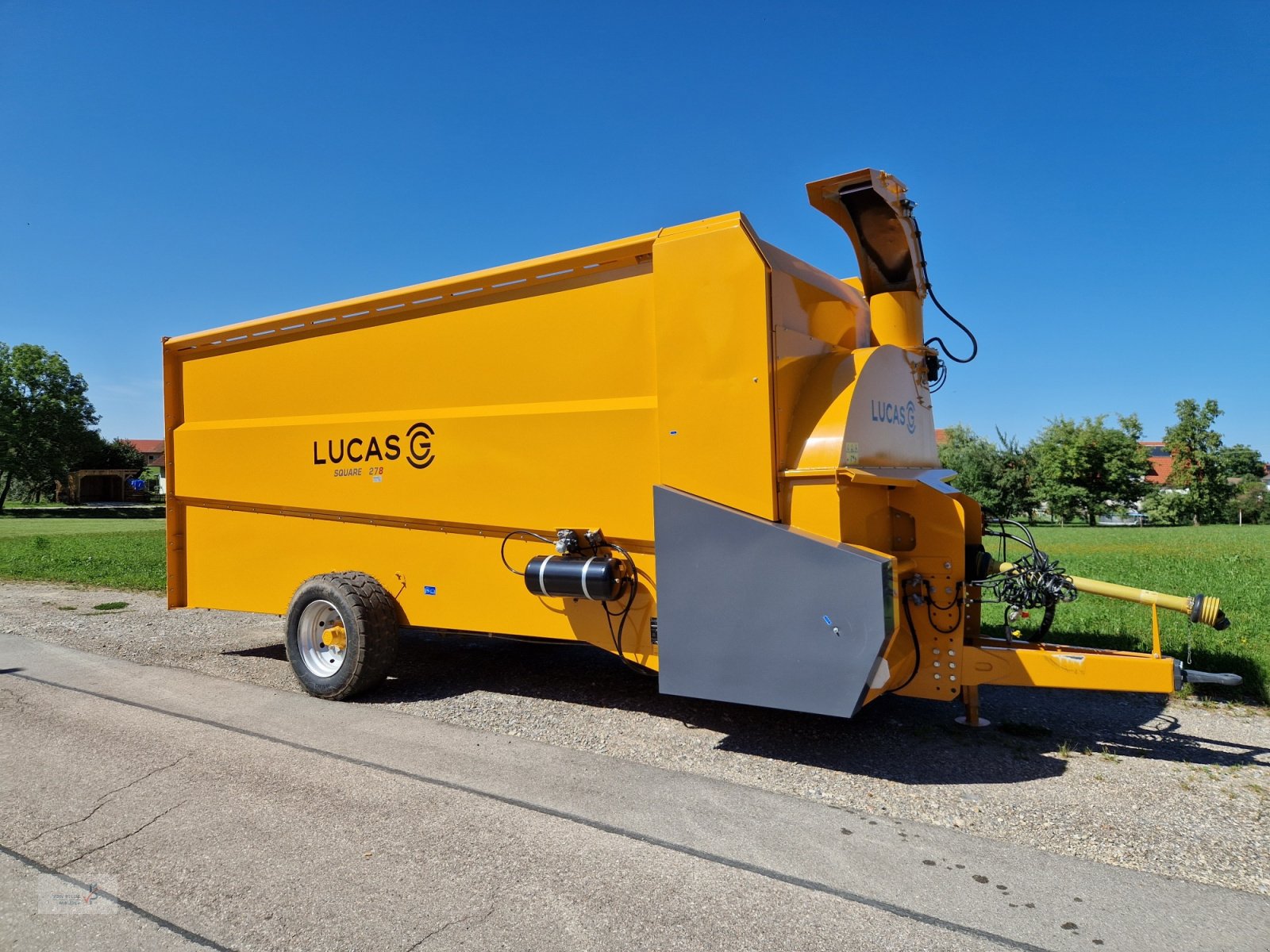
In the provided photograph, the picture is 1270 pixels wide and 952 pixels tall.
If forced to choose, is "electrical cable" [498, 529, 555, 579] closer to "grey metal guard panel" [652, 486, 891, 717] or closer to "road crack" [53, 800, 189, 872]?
"grey metal guard panel" [652, 486, 891, 717]

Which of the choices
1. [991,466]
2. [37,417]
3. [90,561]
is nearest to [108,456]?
[37,417]

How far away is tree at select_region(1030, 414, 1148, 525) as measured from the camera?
55844 mm

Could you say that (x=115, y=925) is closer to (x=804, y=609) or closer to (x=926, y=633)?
(x=804, y=609)

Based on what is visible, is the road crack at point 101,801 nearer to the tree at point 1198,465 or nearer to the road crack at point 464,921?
the road crack at point 464,921

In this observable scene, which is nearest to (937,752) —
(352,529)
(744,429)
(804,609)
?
(804,609)

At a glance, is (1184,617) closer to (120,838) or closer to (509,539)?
(509,539)

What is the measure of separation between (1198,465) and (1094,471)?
1248cm

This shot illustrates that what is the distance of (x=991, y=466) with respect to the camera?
160ft

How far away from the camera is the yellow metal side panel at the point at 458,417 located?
5.23 metres

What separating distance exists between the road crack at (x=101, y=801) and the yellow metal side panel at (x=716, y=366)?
3.47 meters

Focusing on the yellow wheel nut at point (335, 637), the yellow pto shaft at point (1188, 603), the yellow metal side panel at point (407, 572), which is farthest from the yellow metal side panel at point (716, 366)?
the yellow wheel nut at point (335, 637)

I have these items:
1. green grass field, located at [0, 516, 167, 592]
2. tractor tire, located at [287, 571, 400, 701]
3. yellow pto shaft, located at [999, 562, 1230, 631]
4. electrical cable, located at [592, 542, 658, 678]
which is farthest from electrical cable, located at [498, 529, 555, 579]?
green grass field, located at [0, 516, 167, 592]

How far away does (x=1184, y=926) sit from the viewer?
9.59 feet

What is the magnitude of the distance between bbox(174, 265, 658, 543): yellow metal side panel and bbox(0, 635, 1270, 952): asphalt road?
179 centimetres
